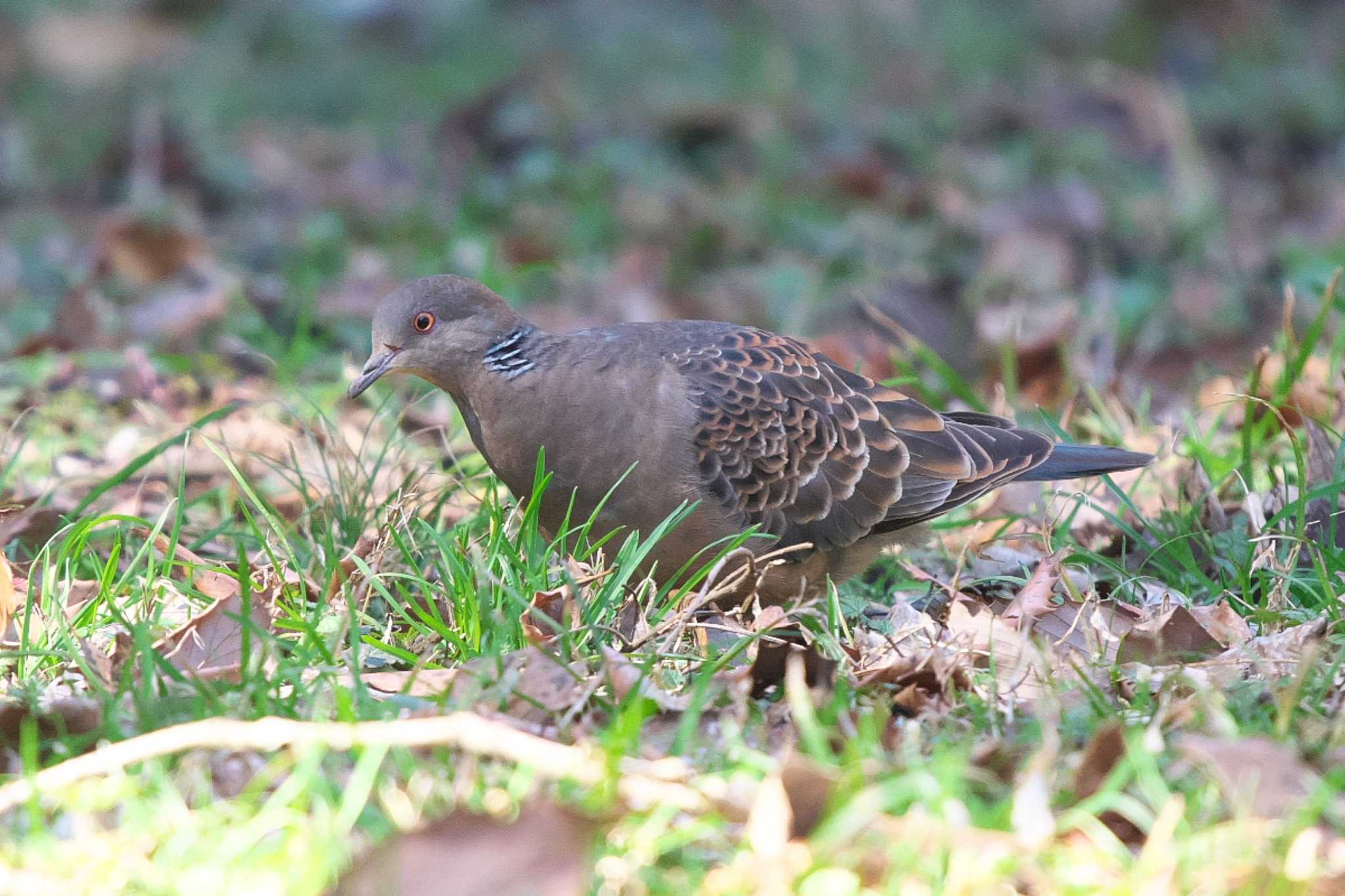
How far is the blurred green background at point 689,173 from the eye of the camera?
6793mm

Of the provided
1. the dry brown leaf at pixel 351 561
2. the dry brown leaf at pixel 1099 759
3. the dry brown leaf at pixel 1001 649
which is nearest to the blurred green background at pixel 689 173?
the dry brown leaf at pixel 351 561

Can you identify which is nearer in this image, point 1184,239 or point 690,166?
point 1184,239

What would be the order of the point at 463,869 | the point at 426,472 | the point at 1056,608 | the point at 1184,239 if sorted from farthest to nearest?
the point at 1184,239, the point at 426,472, the point at 1056,608, the point at 463,869

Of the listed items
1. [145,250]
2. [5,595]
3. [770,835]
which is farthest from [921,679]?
[145,250]

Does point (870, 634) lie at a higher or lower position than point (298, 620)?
lower

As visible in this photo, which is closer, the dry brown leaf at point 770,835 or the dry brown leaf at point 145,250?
the dry brown leaf at point 770,835

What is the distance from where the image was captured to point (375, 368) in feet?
13.6

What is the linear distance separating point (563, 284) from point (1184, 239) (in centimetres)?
314

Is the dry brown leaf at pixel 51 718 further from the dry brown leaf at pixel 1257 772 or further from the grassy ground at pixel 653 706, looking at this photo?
the dry brown leaf at pixel 1257 772

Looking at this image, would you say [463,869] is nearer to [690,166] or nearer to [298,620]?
[298,620]

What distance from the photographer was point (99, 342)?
20.0ft

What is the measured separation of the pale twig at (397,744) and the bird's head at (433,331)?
173 centimetres

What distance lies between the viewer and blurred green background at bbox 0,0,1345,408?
6.79m

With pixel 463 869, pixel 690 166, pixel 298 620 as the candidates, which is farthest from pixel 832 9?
pixel 463 869
